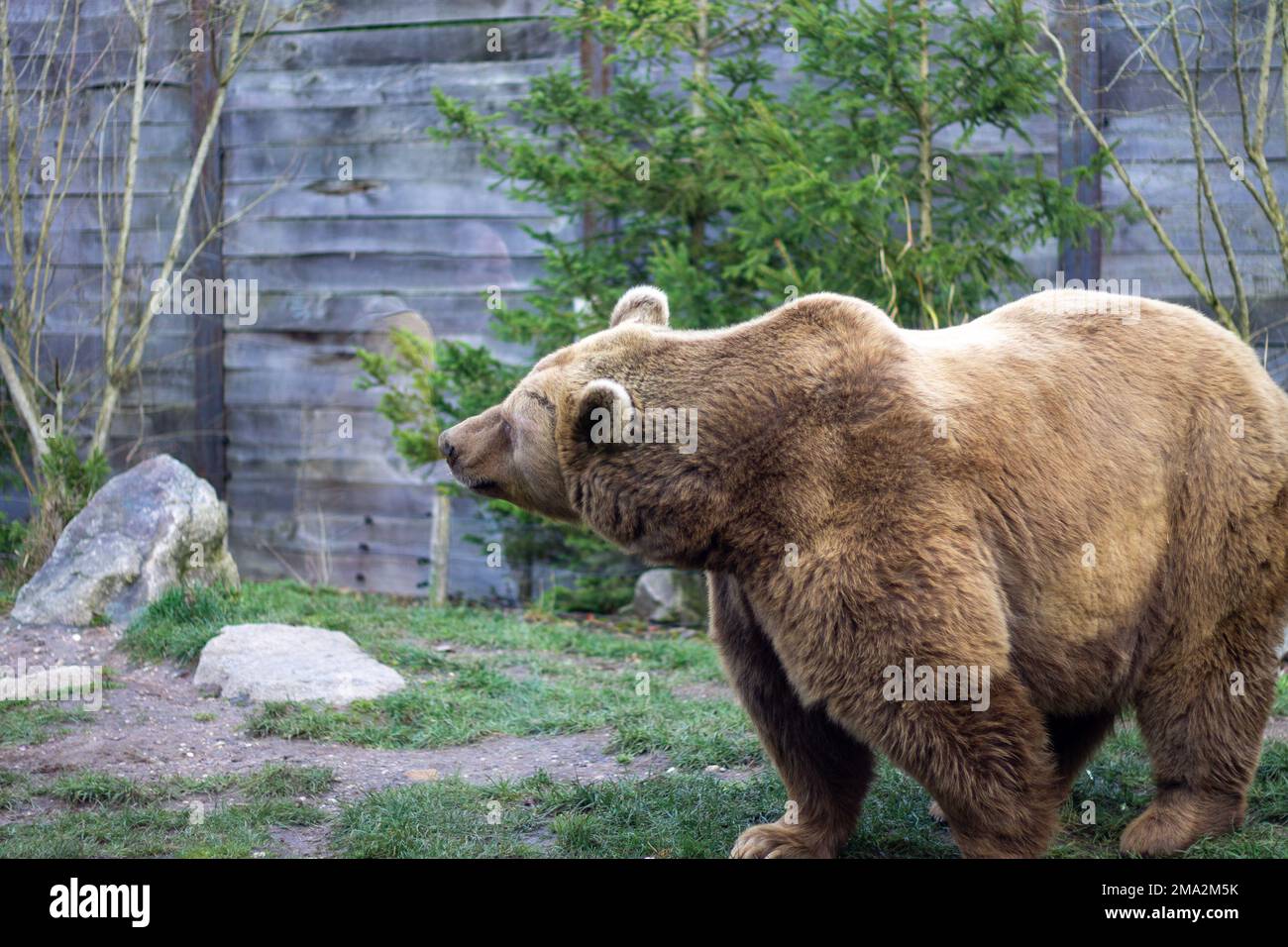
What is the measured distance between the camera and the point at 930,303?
739 centimetres

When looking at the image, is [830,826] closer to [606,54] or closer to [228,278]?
[606,54]

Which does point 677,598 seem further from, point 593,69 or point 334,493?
point 593,69

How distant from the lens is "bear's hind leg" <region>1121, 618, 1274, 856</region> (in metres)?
4.13

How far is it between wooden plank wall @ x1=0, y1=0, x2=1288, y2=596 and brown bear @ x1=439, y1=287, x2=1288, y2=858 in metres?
5.44

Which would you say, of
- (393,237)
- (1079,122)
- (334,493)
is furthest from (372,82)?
(1079,122)

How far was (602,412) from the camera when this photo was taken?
Answer: 3.79 m

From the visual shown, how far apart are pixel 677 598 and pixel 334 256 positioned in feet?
13.2

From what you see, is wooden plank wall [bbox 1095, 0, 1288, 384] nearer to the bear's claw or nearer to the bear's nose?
the bear's claw

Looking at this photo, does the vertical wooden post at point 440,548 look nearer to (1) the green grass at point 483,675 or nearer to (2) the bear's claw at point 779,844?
(1) the green grass at point 483,675

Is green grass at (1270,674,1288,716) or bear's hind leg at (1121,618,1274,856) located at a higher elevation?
bear's hind leg at (1121,618,1274,856)

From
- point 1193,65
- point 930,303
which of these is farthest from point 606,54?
point 1193,65

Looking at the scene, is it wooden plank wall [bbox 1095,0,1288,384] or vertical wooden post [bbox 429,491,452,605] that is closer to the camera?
wooden plank wall [bbox 1095,0,1288,384]

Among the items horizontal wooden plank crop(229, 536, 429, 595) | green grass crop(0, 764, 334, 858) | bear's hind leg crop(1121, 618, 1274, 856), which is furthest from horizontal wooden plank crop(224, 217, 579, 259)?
bear's hind leg crop(1121, 618, 1274, 856)
